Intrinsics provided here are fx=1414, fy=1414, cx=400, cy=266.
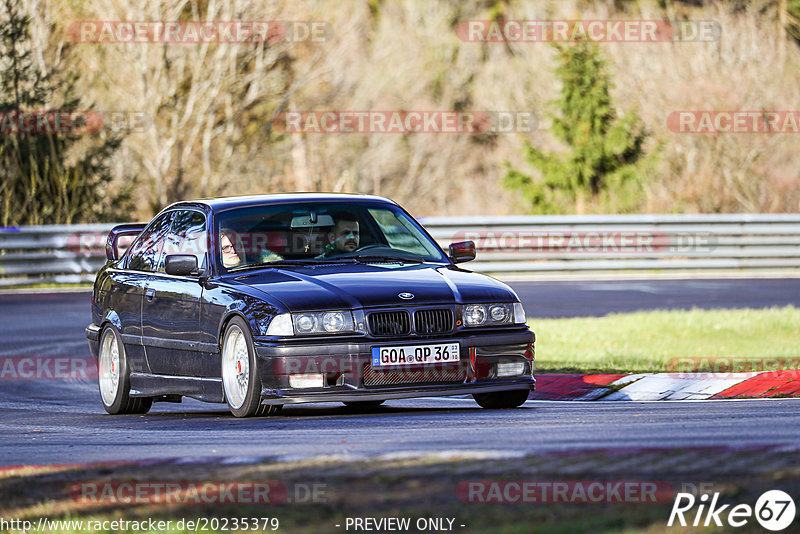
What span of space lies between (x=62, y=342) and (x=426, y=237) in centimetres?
663

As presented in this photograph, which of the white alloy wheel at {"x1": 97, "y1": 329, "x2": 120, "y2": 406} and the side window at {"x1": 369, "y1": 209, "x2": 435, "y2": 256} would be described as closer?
the side window at {"x1": 369, "y1": 209, "x2": 435, "y2": 256}

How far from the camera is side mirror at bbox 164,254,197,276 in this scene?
9977 mm

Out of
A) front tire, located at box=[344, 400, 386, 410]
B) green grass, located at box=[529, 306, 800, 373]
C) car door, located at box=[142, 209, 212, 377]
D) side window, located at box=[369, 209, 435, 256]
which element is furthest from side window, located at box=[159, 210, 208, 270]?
green grass, located at box=[529, 306, 800, 373]

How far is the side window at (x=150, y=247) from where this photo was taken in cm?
1109

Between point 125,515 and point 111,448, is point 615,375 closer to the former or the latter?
point 111,448

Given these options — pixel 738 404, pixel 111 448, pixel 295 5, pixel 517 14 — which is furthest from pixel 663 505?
pixel 517 14

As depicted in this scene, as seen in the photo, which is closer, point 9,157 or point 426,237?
point 426,237

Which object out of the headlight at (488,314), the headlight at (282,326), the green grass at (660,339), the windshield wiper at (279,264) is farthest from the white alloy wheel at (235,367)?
the green grass at (660,339)

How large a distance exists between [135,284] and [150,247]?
41cm

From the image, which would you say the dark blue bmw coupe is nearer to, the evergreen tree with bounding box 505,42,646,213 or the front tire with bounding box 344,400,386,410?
the front tire with bounding box 344,400,386,410

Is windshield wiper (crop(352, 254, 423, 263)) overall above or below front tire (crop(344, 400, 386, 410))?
above

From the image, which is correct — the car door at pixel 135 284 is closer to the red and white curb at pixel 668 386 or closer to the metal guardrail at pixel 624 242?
the red and white curb at pixel 668 386

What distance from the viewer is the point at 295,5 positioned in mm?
36125

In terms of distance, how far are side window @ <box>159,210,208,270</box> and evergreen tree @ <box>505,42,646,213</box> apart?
23.4 m
